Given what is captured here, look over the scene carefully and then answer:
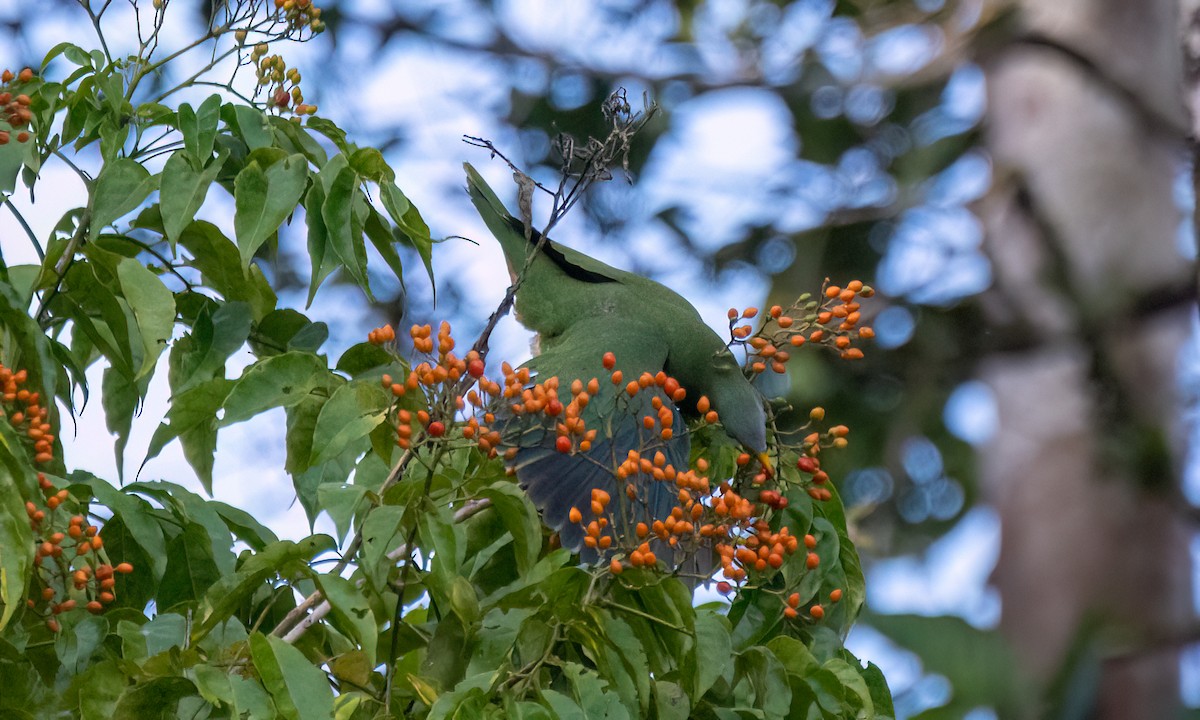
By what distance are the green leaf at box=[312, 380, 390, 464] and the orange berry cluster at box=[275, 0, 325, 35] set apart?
2.17ft

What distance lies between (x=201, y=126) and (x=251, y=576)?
0.62 metres

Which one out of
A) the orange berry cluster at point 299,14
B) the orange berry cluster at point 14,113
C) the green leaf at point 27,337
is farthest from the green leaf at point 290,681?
the orange berry cluster at point 299,14

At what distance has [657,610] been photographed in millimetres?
1431

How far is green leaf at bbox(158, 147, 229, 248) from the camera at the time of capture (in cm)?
159

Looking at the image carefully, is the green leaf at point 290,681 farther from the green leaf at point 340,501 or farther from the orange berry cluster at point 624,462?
the orange berry cluster at point 624,462

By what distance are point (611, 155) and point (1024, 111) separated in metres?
2.58

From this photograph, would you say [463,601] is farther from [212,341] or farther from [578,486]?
[212,341]

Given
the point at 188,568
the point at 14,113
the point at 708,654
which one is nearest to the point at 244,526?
the point at 188,568

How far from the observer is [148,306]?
5.09 feet

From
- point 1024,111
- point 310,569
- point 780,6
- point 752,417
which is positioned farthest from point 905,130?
point 310,569

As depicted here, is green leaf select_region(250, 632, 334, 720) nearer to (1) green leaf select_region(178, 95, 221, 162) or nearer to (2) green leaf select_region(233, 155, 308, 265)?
(2) green leaf select_region(233, 155, 308, 265)

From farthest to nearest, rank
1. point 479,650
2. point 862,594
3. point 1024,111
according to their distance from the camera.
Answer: point 1024,111
point 862,594
point 479,650

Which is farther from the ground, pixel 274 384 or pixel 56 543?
pixel 274 384

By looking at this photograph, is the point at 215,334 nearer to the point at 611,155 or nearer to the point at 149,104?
the point at 149,104
